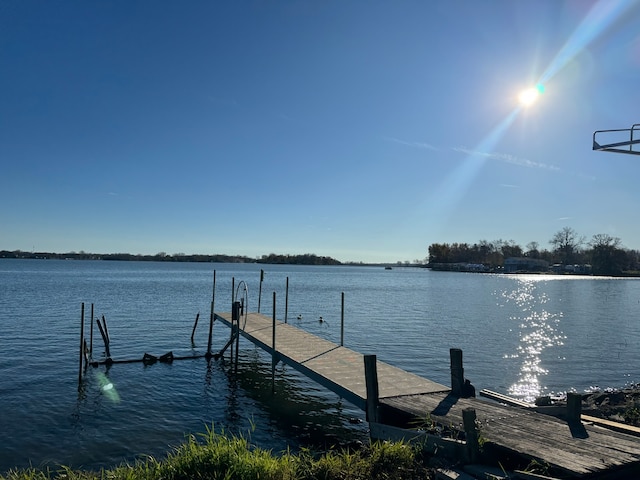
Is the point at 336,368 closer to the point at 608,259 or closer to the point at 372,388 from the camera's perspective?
the point at 372,388

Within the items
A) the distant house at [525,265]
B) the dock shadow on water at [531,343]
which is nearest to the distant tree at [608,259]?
the distant house at [525,265]

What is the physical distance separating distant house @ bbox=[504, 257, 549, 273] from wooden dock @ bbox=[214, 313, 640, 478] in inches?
7431

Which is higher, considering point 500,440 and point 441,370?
point 500,440

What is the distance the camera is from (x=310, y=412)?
47.3 feet

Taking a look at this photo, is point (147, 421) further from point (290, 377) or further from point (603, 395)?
point (603, 395)

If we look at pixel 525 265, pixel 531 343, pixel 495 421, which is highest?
pixel 525 265

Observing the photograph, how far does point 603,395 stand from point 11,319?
3389cm

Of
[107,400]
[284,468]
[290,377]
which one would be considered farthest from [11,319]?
[284,468]

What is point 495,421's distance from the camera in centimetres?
834

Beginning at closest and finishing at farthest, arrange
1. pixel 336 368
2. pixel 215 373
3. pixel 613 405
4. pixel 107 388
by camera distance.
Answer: pixel 336 368, pixel 613 405, pixel 107 388, pixel 215 373

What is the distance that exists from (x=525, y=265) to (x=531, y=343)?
17265cm

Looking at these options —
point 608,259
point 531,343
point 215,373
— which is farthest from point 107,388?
point 608,259

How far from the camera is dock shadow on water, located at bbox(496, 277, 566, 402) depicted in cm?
1881

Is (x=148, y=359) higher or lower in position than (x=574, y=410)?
lower
